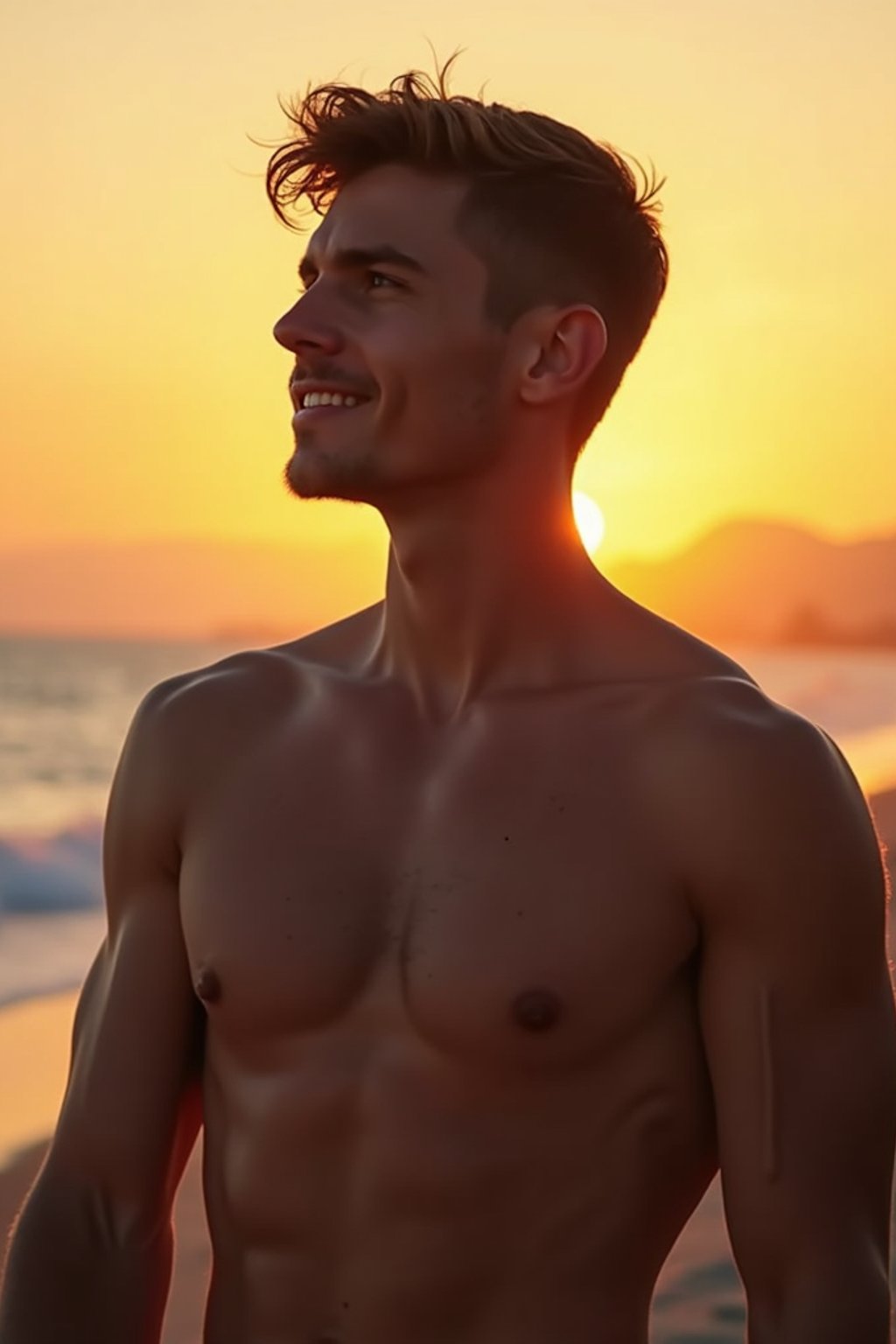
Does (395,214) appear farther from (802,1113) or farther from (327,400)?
(802,1113)

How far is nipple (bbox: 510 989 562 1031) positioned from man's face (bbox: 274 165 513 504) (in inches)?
28.8

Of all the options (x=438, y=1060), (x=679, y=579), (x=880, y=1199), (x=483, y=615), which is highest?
(x=679, y=579)

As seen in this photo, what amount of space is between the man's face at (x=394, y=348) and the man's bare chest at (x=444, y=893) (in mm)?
382

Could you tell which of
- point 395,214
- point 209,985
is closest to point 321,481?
point 395,214

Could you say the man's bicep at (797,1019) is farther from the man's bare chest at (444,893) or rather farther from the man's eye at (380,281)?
the man's eye at (380,281)

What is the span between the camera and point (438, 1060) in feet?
8.28

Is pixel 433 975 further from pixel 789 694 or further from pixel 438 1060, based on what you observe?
pixel 789 694

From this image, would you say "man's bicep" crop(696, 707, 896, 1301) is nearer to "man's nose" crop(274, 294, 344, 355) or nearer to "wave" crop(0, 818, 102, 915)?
"man's nose" crop(274, 294, 344, 355)

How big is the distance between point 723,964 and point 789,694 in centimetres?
4733

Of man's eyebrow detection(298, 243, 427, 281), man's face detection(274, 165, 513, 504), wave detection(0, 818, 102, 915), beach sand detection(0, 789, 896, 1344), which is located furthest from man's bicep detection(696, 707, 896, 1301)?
wave detection(0, 818, 102, 915)

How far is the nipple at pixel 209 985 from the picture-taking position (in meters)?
2.62

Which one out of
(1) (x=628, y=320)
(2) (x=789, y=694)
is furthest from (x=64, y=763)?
(1) (x=628, y=320)

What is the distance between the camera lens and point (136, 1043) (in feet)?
8.89

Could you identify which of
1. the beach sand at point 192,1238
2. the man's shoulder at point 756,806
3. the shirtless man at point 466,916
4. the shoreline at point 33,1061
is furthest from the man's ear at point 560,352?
the shoreline at point 33,1061
